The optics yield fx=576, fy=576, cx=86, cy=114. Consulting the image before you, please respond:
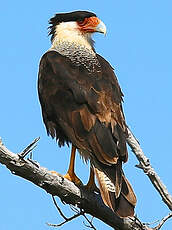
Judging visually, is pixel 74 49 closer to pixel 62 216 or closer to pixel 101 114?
pixel 101 114

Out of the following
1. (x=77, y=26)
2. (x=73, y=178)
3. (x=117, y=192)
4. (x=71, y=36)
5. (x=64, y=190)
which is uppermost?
(x=77, y=26)

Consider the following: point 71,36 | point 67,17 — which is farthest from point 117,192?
point 67,17

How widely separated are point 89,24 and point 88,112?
1.83 metres

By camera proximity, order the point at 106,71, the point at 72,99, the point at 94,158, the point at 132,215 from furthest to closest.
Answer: the point at 106,71 < the point at 72,99 < the point at 94,158 < the point at 132,215

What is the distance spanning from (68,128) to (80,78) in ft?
1.83

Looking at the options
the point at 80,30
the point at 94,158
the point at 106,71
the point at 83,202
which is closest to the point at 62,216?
the point at 83,202

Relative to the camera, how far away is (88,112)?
548cm

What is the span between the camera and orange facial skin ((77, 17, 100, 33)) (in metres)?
6.94

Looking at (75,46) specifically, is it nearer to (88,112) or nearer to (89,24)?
(89,24)

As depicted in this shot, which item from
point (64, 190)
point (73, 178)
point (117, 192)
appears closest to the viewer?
point (64, 190)

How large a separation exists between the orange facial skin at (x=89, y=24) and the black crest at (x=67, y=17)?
5 centimetres

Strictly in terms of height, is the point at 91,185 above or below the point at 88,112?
below

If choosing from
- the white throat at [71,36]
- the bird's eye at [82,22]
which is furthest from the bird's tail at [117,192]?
the bird's eye at [82,22]

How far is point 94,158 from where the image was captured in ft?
17.3
